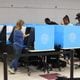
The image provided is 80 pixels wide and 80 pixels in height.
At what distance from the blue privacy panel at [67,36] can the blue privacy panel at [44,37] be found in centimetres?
23

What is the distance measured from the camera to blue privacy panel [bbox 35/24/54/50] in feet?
24.1

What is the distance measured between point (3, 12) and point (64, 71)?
16.5ft

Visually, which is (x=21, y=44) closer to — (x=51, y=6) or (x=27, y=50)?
(x=27, y=50)

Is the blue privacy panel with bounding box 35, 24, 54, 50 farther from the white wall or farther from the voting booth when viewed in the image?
the white wall

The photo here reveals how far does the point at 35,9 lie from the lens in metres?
12.4

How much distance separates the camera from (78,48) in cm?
791

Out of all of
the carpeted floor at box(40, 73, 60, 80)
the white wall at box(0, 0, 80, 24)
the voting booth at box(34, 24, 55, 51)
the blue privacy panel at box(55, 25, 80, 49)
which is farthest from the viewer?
the white wall at box(0, 0, 80, 24)

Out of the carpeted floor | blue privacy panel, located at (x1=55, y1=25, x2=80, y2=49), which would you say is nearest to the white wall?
blue privacy panel, located at (x1=55, y1=25, x2=80, y2=49)

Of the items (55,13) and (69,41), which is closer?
(69,41)

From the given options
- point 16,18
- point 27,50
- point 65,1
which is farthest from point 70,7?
point 27,50

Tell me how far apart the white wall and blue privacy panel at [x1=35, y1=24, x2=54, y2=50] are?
14.8ft

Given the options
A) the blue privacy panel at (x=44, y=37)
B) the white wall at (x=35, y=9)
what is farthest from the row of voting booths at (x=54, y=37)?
the white wall at (x=35, y=9)

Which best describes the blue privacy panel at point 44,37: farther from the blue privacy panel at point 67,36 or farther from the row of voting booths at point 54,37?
the blue privacy panel at point 67,36

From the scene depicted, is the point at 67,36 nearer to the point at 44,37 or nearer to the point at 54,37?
the point at 54,37
